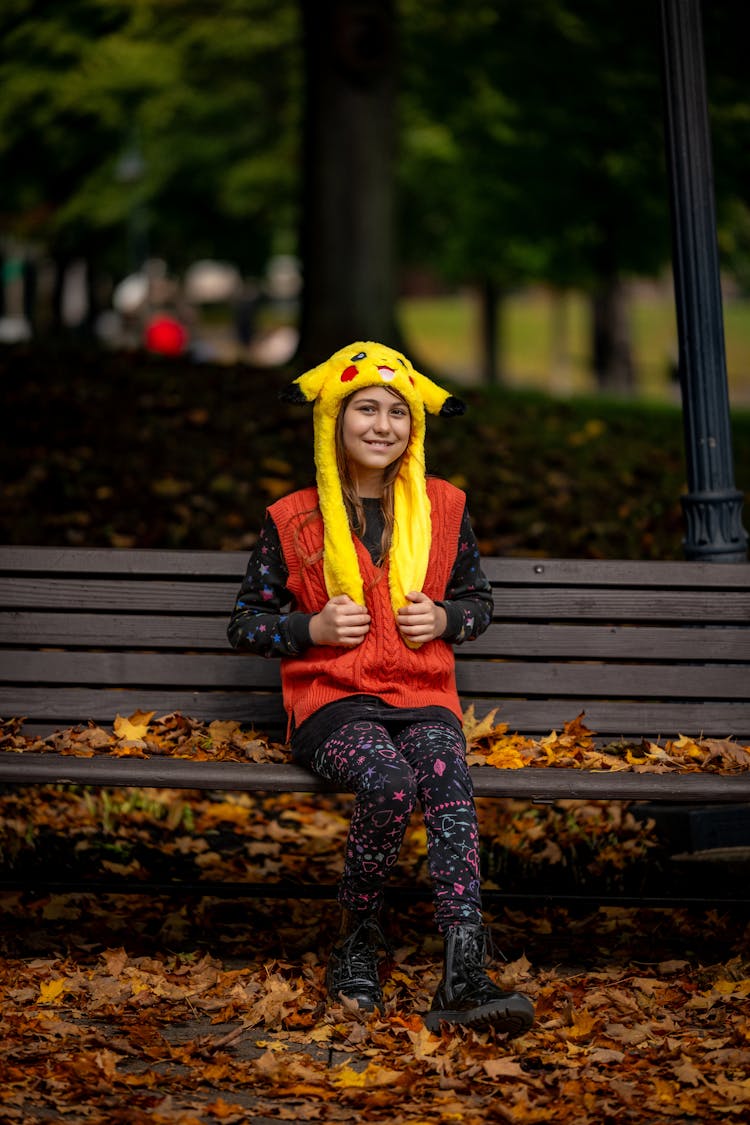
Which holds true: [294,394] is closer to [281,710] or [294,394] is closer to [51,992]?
[281,710]

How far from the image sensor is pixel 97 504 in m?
8.17

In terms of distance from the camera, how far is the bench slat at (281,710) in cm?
488

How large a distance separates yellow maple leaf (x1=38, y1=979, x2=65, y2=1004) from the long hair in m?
1.41

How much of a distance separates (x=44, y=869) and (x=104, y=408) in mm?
4521

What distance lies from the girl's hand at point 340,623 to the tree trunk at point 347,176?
670cm

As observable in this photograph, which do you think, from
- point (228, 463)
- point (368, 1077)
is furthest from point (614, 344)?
point (368, 1077)

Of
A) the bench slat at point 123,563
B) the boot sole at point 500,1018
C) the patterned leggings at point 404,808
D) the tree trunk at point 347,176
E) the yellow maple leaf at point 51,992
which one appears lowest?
the boot sole at point 500,1018

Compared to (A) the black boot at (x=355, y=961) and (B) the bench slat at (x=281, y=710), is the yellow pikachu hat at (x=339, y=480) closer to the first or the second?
(B) the bench slat at (x=281, y=710)

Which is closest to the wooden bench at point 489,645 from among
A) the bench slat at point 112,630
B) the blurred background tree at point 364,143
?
the bench slat at point 112,630

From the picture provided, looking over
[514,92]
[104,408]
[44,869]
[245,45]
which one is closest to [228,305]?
[245,45]

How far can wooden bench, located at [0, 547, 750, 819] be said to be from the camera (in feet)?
16.1

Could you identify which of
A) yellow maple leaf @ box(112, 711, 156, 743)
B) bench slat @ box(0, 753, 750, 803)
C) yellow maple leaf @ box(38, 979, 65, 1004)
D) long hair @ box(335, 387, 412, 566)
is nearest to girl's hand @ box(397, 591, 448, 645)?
long hair @ box(335, 387, 412, 566)

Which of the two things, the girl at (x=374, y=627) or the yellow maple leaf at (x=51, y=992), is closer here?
the girl at (x=374, y=627)

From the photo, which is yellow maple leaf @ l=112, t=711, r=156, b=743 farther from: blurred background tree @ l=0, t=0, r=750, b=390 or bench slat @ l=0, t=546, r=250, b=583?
blurred background tree @ l=0, t=0, r=750, b=390
